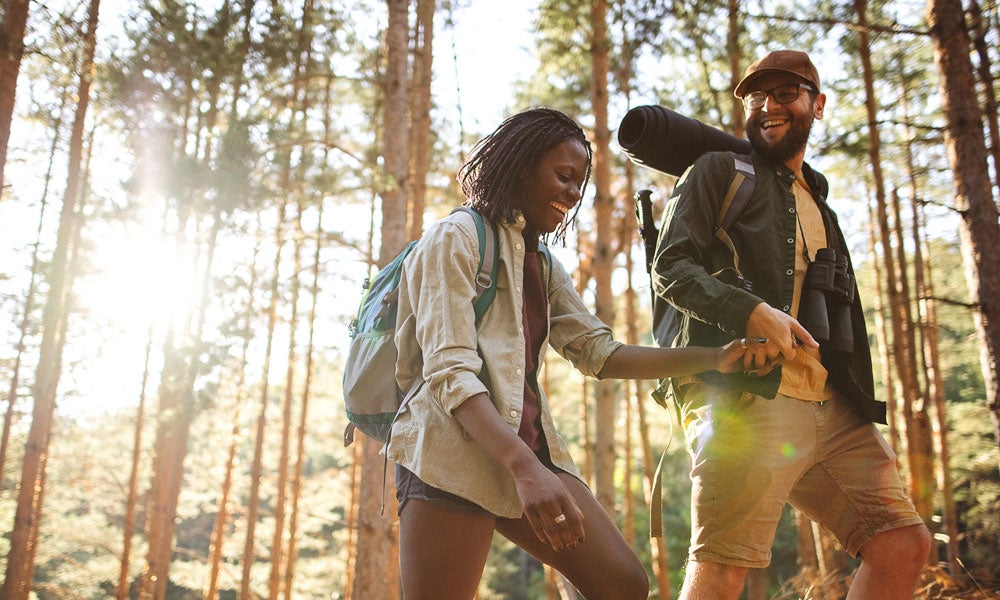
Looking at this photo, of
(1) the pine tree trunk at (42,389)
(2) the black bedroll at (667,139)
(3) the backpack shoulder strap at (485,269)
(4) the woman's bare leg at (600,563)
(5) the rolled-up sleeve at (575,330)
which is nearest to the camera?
(4) the woman's bare leg at (600,563)

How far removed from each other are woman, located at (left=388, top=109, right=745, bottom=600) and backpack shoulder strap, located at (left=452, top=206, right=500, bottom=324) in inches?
1.1

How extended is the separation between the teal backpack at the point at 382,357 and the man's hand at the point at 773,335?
31.6 inches

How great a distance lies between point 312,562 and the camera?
2459cm

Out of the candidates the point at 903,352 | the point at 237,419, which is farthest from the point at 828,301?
the point at 237,419

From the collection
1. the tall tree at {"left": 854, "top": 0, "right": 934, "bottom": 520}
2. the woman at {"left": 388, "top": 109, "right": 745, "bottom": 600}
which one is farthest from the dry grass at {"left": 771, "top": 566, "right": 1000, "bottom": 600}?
the tall tree at {"left": 854, "top": 0, "right": 934, "bottom": 520}

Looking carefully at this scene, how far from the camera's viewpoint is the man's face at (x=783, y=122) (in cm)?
296

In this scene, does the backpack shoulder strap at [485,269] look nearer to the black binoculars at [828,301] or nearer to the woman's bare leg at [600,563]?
the woman's bare leg at [600,563]

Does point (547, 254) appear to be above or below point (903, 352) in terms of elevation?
below

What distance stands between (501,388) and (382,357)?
0.38 metres

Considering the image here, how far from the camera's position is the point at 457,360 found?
6.61 feet

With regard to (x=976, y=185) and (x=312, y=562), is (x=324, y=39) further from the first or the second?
(x=312, y=562)

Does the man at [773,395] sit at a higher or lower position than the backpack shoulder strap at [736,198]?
lower

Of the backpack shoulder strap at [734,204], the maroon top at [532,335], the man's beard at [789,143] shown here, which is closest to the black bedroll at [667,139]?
the man's beard at [789,143]

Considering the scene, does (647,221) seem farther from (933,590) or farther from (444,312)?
(933,590)
